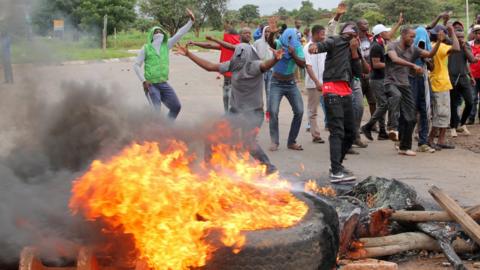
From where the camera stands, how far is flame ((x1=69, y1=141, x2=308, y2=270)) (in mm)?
3756

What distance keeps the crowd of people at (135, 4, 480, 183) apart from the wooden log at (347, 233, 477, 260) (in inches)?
81.9

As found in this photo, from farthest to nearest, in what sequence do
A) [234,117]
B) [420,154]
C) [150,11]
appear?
[150,11], [420,154], [234,117]

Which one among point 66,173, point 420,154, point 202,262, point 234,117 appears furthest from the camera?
point 420,154

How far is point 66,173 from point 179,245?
58.6 inches

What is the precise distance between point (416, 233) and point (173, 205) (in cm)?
224

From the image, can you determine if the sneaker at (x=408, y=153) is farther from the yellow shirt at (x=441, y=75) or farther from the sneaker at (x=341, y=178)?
the sneaker at (x=341, y=178)

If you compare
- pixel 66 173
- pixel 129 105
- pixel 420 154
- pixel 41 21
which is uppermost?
pixel 41 21

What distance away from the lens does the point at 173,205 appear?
12.8ft

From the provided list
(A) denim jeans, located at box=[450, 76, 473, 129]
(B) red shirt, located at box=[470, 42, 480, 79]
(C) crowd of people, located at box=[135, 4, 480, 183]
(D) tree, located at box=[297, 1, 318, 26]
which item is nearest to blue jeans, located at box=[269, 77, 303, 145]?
(C) crowd of people, located at box=[135, 4, 480, 183]

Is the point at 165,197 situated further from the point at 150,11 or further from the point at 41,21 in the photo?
the point at 150,11

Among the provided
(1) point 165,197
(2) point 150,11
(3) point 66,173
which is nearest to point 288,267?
(1) point 165,197

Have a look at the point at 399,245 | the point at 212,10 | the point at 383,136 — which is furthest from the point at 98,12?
the point at 212,10

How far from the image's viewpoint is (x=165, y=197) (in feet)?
12.9

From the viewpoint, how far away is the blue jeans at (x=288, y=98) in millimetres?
8797
